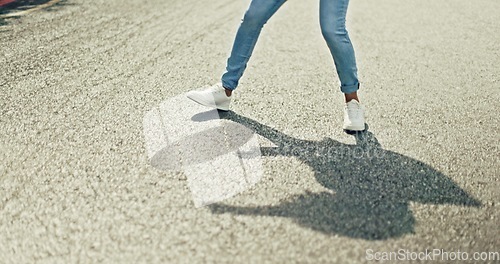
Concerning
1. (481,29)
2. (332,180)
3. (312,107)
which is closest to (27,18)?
(312,107)

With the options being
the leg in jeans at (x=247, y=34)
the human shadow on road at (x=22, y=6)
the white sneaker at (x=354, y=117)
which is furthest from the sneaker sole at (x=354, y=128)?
the human shadow on road at (x=22, y=6)

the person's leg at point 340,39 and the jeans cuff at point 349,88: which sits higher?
the person's leg at point 340,39

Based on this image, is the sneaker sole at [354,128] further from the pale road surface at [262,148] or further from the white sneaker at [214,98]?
the white sneaker at [214,98]

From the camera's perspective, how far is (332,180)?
259 centimetres

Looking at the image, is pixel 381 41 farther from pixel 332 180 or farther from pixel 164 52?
pixel 332 180

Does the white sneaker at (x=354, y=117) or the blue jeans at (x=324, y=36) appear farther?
the white sneaker at (x=354, y=117)

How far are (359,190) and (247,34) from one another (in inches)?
49.9

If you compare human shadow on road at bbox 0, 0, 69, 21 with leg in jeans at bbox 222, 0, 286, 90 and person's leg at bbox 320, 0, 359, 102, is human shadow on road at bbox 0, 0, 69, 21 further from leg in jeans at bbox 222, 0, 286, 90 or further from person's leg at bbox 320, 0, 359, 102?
person's leg at bbox 320, 0, 359, 102

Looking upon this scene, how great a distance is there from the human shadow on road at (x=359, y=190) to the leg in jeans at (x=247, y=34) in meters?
0.42

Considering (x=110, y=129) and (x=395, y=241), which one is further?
(x=110, y=129)

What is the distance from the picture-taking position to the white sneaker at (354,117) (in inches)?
124

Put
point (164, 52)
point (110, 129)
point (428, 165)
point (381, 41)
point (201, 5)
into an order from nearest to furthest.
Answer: point (428, 165) → point (110, 129) → point (164, 52) → point (381, 41) → point (201, 5)

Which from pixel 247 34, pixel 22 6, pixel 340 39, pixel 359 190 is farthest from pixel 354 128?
pixel 22 6

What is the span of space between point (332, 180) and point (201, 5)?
4.86 m
